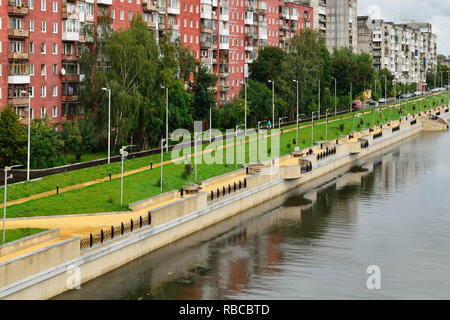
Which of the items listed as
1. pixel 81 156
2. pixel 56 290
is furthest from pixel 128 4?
pixel 56 290

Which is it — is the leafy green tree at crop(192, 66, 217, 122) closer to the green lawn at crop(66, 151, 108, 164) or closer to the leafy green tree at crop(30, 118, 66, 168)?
the green lawn at crop(66, 151, 108, 164)

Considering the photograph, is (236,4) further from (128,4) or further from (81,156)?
(81,156)

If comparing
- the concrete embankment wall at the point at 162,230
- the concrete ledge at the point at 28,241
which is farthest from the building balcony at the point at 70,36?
the concrete ledge at the point at 28,241

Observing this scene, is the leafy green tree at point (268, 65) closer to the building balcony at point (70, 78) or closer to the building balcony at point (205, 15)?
the building balcony at point (205, 15)

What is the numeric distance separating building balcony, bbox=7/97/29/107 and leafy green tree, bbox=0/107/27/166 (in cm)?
913

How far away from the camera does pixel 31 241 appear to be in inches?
1714

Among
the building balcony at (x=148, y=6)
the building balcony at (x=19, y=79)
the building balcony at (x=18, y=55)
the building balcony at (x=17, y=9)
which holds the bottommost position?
the building balcony at (x=19, y=79)

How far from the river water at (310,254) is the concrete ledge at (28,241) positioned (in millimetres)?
3723

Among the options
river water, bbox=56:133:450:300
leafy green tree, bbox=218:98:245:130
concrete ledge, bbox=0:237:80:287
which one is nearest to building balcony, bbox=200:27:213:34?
leafy green tree, bbox=218:98:245:130

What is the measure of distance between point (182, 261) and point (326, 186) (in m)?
39.5

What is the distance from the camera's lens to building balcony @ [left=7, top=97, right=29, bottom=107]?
82.2 metres

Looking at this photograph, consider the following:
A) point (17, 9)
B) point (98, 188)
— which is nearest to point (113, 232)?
point (98, 188)

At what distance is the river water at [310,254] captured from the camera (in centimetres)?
4416

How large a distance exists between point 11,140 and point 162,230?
83.3ft
